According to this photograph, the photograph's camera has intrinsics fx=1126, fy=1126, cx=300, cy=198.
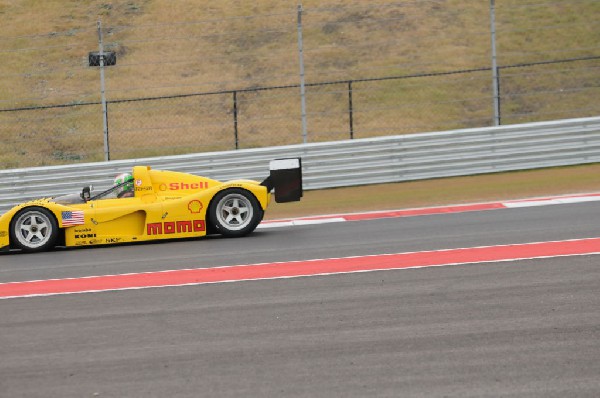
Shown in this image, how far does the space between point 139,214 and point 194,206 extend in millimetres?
694

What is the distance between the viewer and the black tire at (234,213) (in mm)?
13945

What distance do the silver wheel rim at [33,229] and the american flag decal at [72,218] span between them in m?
0.20

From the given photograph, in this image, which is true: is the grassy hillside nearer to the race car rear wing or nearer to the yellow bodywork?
the yellow bodywork

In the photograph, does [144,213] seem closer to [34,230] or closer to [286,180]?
[34,230]

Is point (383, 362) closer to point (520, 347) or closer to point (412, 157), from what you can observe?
point (520, 347)

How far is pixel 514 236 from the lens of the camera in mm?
12703

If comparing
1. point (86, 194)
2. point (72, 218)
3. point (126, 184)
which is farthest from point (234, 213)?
point (72, 218)

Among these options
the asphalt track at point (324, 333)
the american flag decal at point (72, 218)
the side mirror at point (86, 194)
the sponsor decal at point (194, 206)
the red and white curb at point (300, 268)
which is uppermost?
the side mirror at point (86, 194)

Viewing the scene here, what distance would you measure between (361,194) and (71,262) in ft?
20.6

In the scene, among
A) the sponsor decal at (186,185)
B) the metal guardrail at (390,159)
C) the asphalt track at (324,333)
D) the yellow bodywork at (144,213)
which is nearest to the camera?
the asphalt track at (324,333)

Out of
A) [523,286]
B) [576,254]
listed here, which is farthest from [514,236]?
[523,286]

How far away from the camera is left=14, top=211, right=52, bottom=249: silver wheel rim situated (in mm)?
13992

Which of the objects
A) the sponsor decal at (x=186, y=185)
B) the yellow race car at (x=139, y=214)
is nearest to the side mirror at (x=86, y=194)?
the yellow race car at (x=139, y=214)

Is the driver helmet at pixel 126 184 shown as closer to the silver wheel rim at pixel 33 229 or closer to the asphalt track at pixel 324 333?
the silver wheel rim at pixel 33 229
